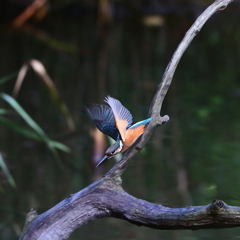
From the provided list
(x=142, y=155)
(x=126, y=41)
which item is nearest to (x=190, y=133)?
(x=142, y=155)

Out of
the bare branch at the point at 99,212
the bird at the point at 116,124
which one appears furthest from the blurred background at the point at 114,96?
the bird at the point at 116,124

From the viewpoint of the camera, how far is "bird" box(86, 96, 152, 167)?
164 cm

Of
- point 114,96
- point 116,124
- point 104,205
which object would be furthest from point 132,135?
point 114,96

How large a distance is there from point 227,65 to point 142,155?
3.29 meters

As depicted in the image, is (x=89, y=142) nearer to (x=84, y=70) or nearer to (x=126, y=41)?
(x=84, y=70)

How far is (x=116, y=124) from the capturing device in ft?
5.51

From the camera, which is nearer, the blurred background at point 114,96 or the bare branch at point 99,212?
the bare branch at point 99,212

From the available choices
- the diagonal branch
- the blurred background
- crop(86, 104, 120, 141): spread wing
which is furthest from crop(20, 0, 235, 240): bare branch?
the blurred background

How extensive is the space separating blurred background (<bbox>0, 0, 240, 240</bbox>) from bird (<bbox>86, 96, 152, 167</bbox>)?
109cm

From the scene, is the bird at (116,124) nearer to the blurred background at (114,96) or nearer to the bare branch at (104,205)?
the bare branch at (104,205)

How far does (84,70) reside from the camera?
6.88 m

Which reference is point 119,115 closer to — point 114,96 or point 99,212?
point 99,212

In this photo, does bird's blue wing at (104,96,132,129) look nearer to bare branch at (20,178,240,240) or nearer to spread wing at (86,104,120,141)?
spread wing at (86,104,120,141)

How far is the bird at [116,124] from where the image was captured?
164cm
